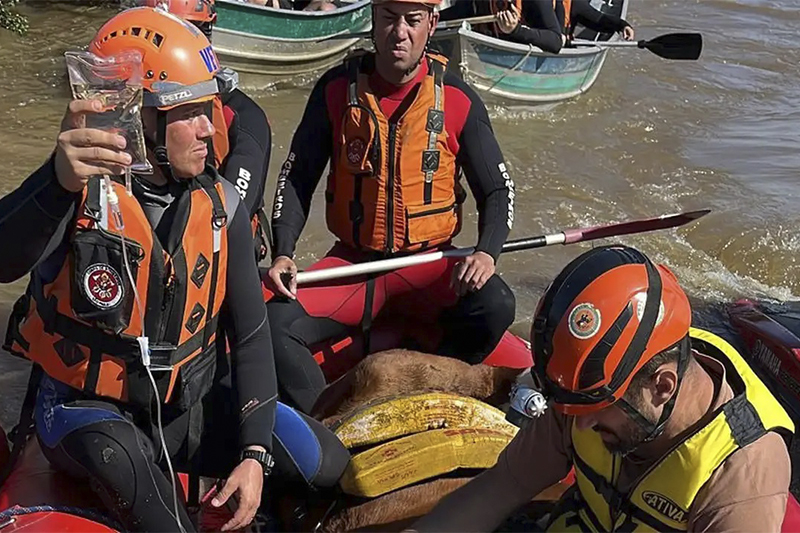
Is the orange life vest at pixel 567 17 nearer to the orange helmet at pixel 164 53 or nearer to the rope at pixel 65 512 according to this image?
the orange helmet at pixel 164 53

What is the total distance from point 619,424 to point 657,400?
106 mm

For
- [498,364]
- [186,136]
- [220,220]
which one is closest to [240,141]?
[220,220]

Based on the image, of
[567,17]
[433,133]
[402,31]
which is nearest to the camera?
[402,31]

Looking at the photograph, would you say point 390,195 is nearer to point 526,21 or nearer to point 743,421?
point 743,421

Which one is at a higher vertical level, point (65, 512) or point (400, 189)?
point (400, 189)

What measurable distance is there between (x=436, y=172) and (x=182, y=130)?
58.1 inches

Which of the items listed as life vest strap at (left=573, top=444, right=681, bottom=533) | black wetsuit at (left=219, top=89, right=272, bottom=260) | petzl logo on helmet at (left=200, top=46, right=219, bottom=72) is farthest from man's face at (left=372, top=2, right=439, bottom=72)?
life vest strap at (left=573, top=444, right=681, bottom=533)

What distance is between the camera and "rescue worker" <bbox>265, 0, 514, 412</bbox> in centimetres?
339

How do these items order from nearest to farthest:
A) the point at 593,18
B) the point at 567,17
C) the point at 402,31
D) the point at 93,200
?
the point at 93,200 < the point at 402,31 < the point at 567,17 < the point at 593,18

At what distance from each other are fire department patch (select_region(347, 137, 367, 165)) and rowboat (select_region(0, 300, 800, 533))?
66 centimetres

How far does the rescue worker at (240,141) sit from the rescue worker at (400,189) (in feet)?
0.61

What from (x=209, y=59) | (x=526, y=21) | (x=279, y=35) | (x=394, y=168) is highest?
(x=209, y=59)

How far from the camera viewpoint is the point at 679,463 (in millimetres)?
1988

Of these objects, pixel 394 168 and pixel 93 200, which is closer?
pixel 93 200
